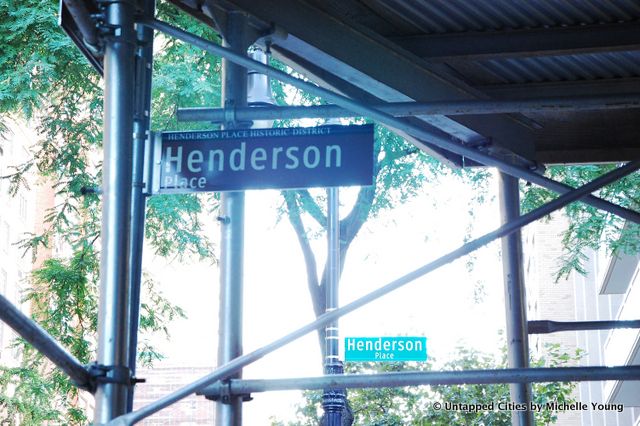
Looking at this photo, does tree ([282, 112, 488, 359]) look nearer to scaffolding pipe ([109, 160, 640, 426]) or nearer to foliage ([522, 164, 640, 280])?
foliage ([522, 164, 640, 280])

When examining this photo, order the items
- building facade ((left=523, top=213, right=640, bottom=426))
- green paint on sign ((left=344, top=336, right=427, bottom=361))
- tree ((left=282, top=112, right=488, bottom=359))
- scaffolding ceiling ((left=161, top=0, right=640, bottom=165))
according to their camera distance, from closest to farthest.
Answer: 1. scaffolding ceiling ((left=161, top=0, right=640, bottom=165))
2. green paint on sign ((left=344, top=336, right=427, bottom=361))
3. tree ((left=282, top=112, right=488, bottom=359))
4. building facade ((left=523, top=213, right=640, bottom=426))

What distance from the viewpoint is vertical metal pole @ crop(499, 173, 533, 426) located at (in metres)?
7.43

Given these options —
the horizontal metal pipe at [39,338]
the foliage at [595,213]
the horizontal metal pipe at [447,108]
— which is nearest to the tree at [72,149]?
the foliage at [595,213]

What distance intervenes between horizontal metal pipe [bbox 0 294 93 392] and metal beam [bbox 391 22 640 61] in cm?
318

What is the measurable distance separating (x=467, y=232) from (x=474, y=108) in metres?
13.9

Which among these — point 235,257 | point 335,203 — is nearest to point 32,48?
point 335,203

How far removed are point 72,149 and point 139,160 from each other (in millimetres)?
11010

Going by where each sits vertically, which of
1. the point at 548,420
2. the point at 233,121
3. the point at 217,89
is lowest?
the point at 548,420

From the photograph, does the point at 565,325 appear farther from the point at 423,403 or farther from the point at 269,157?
the point at 423,403

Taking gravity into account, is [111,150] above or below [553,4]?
below

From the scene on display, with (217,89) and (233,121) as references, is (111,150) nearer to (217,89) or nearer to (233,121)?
(233,121)

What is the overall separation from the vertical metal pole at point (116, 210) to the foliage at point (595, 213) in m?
12.5

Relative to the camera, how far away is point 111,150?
5.10m

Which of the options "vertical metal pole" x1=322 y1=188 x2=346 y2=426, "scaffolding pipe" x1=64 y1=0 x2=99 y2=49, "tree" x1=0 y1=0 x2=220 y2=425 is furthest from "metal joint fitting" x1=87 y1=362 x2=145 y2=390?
"vertical metal pole" x1=322 y1=188 x2=346 y2=426
